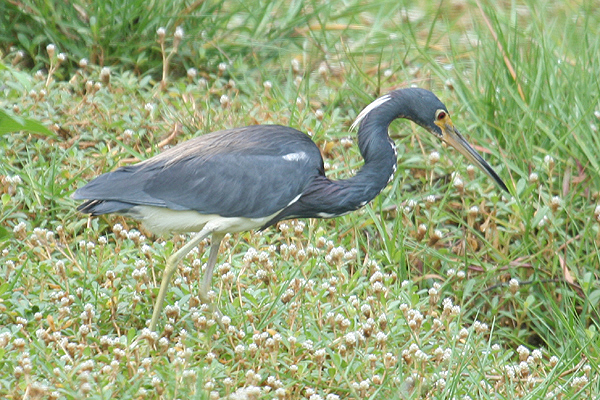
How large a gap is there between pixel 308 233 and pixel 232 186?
2.96ft

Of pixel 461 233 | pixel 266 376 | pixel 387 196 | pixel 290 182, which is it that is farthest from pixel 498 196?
pixel 266 376

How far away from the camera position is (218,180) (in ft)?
12.9

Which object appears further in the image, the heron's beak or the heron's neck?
the heron's beak

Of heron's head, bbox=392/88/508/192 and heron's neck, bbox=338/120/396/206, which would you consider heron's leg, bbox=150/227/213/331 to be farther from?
heron's head, bbox=392/88/508/192

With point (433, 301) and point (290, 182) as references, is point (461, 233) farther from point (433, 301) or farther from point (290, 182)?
point (290, 182)

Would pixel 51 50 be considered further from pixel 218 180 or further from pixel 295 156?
pixel 295 156

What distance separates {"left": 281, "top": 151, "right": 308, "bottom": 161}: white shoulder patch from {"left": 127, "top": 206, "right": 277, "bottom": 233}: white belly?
267 mm

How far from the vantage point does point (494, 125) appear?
512 cm

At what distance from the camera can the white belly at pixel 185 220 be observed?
3.90 metres

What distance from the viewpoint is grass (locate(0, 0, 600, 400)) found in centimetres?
360

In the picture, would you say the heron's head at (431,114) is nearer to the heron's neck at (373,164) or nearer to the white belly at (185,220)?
the heron's neck at (373,164)

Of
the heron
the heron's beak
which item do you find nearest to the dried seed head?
the heron

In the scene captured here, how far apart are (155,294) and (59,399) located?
2.84ft

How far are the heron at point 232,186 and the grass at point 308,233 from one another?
10.4 inches
